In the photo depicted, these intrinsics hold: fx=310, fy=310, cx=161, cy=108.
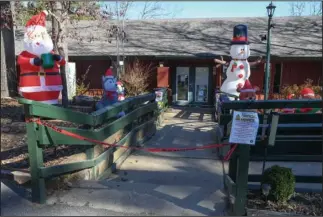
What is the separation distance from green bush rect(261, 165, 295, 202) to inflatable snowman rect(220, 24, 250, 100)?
6.80 m

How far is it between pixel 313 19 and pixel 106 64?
12684mm

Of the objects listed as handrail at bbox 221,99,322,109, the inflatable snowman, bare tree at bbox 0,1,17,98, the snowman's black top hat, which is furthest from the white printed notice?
bare tree at bbox 0,1,17,98

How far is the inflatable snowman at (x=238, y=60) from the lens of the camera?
1015 cm

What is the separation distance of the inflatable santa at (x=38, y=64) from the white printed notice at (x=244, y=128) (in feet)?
12.1

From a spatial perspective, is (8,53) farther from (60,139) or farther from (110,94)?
(60,139)

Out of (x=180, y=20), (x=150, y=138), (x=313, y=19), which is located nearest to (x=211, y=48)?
(x=180, y=20)

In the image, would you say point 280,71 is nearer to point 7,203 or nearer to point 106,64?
point 106,64

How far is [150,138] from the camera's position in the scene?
8.27 meters

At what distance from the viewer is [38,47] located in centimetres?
539

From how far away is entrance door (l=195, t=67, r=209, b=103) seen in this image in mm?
16812

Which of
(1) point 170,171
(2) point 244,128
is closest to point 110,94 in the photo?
(1) point 170,171

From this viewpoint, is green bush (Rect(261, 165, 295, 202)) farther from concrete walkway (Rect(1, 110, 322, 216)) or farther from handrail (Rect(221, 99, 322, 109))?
handrail (Rect(221, 99, 322, 109))

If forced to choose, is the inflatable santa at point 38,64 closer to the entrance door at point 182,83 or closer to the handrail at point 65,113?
the handrail at point 65,113

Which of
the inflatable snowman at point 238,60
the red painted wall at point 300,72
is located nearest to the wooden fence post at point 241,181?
the inflatable snowman at point 238,60
